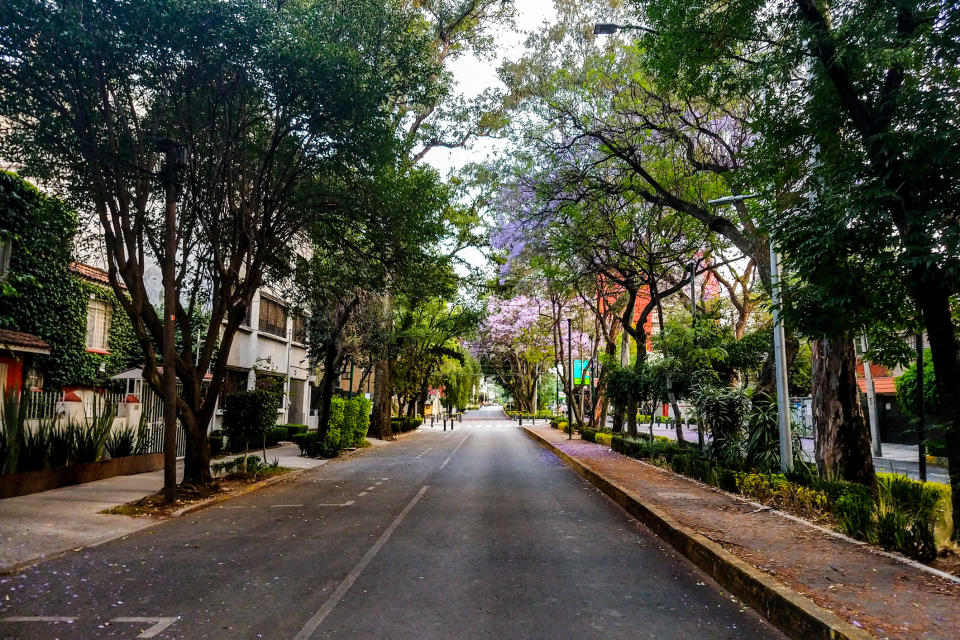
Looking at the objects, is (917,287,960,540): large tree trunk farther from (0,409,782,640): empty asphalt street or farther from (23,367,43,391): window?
(23,367,43,391): window

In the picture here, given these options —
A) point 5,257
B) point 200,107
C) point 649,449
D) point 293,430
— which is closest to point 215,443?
point 5,257

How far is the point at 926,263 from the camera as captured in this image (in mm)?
5371

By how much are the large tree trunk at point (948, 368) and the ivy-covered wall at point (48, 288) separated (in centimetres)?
1432

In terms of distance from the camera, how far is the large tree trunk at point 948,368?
242 inches

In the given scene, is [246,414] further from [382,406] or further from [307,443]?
[382,406]

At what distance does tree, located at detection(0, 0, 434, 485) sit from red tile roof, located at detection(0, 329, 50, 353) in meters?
3.26

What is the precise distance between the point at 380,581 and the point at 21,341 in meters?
11.7

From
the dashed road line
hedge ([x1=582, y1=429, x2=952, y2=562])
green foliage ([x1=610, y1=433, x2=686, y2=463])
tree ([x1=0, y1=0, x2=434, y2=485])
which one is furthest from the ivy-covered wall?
green foliage ([x1=610, y1=433, x2=686, y2=463])

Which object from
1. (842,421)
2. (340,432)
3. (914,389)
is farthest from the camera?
(914,389)

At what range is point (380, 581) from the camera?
5.93 meters

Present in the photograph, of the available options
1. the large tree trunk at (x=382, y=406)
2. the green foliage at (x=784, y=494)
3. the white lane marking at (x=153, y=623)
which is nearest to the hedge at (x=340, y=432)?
the large tree trunk at (x=382, y=406)

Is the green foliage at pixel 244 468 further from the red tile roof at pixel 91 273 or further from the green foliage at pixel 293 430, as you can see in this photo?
the green foliage at pixel 293 430

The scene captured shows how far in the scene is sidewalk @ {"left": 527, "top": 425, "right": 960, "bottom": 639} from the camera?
4.54 m

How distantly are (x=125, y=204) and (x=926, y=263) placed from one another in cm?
1093
